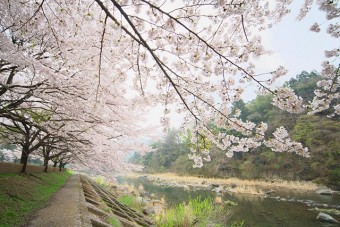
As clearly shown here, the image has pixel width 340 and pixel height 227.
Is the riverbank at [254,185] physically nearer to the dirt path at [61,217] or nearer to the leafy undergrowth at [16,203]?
the leafy undergrowth at [16,203]

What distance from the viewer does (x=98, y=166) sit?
15.1 m

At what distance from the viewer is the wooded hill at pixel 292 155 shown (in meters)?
27.8

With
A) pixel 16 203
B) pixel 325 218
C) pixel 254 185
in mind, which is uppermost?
pixel 16 203

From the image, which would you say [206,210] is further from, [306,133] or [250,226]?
[306,133]

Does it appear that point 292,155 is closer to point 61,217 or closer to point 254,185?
point 254,185

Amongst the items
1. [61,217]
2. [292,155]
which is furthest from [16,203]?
[292,155]

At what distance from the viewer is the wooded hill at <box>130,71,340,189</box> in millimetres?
27828

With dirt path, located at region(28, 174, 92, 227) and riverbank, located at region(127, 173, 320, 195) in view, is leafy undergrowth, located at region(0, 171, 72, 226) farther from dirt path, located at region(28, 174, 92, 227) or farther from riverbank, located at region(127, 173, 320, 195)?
riverbank, located at region(127, 173, 320, 195)

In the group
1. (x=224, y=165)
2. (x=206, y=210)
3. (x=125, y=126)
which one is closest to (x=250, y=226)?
(x=206, y=210)

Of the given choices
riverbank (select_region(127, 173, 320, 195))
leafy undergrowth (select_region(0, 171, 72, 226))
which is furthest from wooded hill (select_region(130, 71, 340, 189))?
leafy undergrowth (select_region(0, 171, 72, 226))

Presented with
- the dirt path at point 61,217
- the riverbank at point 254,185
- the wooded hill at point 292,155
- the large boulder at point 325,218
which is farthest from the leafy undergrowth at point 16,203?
the riverbank at point 254,185

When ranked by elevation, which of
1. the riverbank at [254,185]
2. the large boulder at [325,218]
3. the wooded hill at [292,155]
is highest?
the wooded hill at [292,155]

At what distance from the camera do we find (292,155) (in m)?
35.4

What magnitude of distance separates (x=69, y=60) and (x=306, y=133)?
3096 cm
